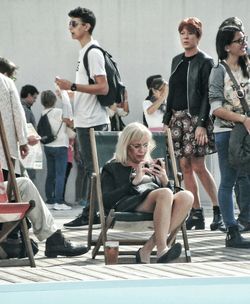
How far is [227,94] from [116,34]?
7.68 m

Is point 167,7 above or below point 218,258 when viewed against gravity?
above

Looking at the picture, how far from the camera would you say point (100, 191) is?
9.49 meters

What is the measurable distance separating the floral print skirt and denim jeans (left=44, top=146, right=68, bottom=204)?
5.35m

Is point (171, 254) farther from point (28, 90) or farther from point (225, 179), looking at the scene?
point (28, 90)

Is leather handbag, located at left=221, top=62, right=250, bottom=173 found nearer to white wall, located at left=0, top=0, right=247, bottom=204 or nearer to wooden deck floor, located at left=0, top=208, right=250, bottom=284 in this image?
wooden deck floor, located at left=0, top=208, right=250, bottom=284

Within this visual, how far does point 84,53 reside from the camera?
1198 centimetres

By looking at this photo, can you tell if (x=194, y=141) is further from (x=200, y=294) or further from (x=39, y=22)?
(x=39, y=22)

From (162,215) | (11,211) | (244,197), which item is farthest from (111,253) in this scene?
(244,197)

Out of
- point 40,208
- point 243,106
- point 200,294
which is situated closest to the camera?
point 200,294

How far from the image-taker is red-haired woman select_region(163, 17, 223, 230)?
1183 cm

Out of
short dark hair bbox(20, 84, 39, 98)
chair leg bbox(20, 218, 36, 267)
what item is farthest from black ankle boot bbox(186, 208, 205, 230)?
short dark hair bbox(20, 84, 39, 98)

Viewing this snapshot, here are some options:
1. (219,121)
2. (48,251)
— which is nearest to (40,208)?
(48,251)

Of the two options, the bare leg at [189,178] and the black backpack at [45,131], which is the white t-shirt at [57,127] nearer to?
the black backpack at [45,131]

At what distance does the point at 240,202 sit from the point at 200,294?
15.8 feet
